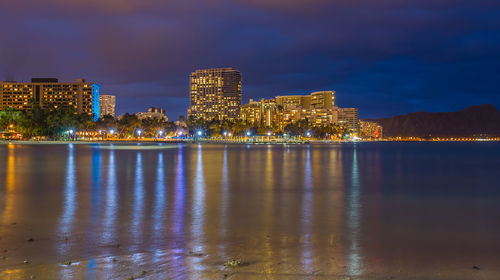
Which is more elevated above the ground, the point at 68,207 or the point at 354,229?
the point at 68,207

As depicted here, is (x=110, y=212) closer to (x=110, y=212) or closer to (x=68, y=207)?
(x=110, y=212)

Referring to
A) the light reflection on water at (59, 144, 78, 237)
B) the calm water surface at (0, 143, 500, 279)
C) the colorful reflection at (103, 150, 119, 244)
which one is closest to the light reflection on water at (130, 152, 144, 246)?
the calm water surface at (0, 143, 500, 279)

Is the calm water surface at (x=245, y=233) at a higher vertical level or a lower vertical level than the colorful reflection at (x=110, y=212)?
lower

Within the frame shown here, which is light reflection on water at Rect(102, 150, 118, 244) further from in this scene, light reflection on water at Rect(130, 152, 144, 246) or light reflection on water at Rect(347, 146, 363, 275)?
light reflection on water at Rect(347, 146, 363, 275)

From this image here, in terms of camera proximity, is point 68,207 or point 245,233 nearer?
point 245,233

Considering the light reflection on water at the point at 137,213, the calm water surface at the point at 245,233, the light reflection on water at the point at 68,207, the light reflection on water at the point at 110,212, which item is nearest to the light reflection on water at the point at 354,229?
the calm water surface at the point at 245,233

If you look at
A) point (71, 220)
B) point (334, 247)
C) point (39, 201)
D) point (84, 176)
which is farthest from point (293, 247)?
point (84, 176)

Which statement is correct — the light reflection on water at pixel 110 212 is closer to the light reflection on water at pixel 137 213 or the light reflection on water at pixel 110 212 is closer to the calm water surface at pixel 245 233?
the calm water surface at pixel 245 233

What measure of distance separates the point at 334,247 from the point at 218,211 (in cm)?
566

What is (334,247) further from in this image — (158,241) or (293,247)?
(158,241)

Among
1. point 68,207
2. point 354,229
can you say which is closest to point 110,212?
point 68,207

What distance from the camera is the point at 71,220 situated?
12.3 m

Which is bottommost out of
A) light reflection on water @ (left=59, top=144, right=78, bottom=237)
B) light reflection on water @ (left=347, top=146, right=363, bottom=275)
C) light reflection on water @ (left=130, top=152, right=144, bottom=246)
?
light reflection on water @ (left=347, top=146, right=363, bottom=275)

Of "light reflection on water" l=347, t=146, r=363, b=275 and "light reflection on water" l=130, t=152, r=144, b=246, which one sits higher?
"light reflection on water" l=130, t=152, r=144, b=246
